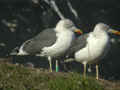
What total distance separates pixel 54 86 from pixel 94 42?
359 cm

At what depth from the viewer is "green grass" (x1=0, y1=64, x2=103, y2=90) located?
8.10 m

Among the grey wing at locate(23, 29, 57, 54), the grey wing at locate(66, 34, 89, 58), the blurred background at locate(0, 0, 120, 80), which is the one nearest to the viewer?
the grey wing at locate(23, 29, 57, 54)

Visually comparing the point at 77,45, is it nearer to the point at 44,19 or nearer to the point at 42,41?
the point at 42,41

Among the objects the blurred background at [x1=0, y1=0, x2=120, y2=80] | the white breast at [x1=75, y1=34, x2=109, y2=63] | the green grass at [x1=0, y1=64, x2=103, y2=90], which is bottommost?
the green grass at [x1=0, y1=64, x2=103, y2=90]

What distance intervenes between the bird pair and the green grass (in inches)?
92.8

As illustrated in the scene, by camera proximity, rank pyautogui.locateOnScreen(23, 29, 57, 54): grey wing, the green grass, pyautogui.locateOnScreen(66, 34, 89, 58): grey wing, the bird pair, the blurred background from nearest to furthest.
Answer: the green grass, the bird pair, pyautogui.locateOnScreen(23, 29, 57, 54): grey wing, pyautogui.locateOnScreen(66, 34, 89, 58): grey wing, the blurred background

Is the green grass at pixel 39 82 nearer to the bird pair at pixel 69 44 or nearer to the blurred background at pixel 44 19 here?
the bird pair at pixel 69 44

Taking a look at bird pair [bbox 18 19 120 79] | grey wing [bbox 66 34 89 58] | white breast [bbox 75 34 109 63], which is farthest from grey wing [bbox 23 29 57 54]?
white breast [bbox 75 34 109 63]

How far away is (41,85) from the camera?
8.30m

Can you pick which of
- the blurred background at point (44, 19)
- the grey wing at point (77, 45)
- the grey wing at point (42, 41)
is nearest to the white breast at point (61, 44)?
the grey wing at point (42, 41)

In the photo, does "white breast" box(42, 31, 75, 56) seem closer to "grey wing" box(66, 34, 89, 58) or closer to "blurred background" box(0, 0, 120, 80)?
"grey wing" box(66, 34, 89, 58)

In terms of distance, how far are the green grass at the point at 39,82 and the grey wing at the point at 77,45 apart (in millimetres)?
2985

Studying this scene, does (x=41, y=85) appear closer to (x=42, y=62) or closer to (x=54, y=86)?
(x=54, y=86)

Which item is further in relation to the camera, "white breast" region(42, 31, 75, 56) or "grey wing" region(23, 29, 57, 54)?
"grey wing" region(23, 29, 57, 54)
